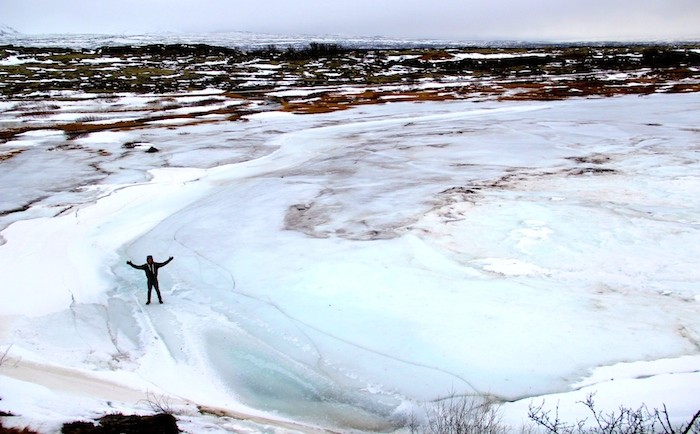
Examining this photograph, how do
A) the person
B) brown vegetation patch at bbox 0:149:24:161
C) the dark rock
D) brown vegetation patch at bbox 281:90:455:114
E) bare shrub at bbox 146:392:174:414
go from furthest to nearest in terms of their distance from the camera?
brown vegetation patch at bbox 281:90:455:114 < brown vegetation patch at bbox 0:149:24:161 < the person < bare shrub at bbox 146:392:174:414 < the dark rock

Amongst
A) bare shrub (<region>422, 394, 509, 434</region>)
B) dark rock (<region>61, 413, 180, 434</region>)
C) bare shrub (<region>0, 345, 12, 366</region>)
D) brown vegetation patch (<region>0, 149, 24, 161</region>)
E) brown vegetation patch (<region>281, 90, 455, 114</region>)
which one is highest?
brown vegetation patch (<region>281, 90, 455, 114</region>)

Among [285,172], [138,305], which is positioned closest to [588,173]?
[285,172]

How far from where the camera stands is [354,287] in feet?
31.3

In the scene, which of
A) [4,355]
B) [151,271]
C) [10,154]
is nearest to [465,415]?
[151,271]

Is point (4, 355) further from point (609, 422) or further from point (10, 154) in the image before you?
point (10, 154)

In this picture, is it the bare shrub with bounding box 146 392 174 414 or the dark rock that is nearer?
the dark rock

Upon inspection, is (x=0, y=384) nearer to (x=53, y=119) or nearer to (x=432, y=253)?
(x=432, y=253)

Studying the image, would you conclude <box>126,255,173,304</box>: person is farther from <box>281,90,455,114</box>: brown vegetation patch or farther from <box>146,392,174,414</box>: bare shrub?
<box>281,90,455,114</box>: brown vegetation patch

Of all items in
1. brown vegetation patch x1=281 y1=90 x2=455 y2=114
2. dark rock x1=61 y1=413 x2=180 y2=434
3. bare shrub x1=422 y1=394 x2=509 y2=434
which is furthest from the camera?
brown vegetation patch x1=281 y1=90 x2=455 y2=114

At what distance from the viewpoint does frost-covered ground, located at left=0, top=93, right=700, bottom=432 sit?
271 inches

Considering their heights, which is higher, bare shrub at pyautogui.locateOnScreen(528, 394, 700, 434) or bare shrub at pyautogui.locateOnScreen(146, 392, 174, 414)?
bare shrub at pyautogui.locateOnScreen(528, 394, 700, 434)

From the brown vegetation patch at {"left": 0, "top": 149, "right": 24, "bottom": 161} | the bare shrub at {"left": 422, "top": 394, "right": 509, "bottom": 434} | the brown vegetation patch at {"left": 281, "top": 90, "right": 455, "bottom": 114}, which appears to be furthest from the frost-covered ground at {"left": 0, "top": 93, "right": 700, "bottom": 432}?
the brown vegetation patch at {"left": 281, "top": 90, "right": 455, "bottom": 114}

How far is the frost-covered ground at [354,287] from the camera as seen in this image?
22.6ft

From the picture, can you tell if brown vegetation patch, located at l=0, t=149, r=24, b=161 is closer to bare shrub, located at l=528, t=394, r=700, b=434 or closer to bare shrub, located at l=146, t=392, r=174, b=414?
bare shrub, located at l=146, t=392, r=174, b=414
